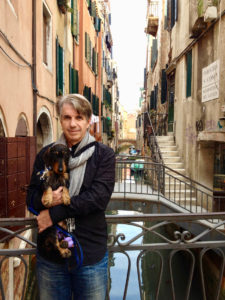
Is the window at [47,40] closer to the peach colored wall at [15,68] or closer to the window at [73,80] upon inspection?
the peach colored wall at [15,68]

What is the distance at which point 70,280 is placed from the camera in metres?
1.84

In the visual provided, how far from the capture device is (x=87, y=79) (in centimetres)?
1605

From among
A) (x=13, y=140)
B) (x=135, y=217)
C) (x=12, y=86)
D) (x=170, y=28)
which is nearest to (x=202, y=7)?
(x=170, y=28)

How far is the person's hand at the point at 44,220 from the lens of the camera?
171 centimetres

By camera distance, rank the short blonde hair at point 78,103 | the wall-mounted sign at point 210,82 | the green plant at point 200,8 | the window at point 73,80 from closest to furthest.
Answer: the short blonde hair at point 78,103
the wall-mounted sign at point 210,82
the green plant at point 200,8
the window at point 73,80

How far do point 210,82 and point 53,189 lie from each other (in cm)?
824

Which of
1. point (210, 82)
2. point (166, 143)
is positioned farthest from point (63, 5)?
point (166, 143)

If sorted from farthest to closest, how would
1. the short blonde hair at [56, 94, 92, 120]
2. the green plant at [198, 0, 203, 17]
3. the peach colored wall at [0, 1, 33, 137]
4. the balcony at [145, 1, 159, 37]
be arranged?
1. the balcony at [145, 1, 159, 37]
2. the green plant at [198, 0, 203, 17]
3. the peach colored wall at [0, 1, 33, 137]
4. the short blonde hair at [56, 94, 92, 120]

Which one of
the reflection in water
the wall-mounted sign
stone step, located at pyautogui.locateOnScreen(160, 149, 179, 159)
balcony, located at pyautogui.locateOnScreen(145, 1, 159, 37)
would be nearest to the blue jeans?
the reflection in water

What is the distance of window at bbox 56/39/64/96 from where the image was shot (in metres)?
9.46

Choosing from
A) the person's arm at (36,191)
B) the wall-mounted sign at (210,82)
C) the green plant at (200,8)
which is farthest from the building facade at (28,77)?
the wall-mounted sign at (210,82)

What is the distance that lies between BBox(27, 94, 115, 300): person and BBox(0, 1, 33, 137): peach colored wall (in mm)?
3406

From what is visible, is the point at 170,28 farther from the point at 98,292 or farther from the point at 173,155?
the point at 98,292

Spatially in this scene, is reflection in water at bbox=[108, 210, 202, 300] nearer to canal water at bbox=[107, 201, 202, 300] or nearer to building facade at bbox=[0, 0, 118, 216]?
canal water at bbox=[107, 201, 202, 300]
